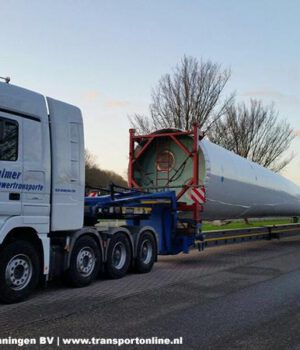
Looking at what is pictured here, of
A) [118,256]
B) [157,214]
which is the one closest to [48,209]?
[118,256]

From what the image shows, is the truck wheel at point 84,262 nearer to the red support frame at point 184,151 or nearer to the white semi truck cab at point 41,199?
the white semi truck cab at point 41,199

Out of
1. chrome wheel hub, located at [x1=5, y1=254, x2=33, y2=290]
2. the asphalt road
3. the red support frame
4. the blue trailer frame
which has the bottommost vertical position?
the asphalt road

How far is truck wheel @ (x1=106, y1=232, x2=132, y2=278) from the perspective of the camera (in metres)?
9.74

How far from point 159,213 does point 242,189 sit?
3710mm

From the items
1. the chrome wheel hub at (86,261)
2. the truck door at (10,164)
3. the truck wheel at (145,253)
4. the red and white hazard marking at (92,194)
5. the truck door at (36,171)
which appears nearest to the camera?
the truck door at (10,164)

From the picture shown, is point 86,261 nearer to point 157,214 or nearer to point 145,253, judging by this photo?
point 145,253

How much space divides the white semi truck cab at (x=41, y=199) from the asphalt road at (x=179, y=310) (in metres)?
0.43

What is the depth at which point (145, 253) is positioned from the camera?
11.1 meters

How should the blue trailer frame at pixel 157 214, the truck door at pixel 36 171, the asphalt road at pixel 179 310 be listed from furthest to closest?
the blue trailer frame at pixel 157 214, the truck door at pixel 36 171, the asphalt road at pixel 179 310

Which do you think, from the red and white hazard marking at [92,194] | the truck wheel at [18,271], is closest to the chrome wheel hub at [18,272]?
the truck wheel at [18,271]

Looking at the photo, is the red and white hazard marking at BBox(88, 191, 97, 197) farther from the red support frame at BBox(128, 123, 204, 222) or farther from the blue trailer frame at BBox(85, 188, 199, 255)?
the red support frame at BBox(128, 123, 204, 222)

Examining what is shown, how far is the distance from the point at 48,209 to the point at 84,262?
139cm

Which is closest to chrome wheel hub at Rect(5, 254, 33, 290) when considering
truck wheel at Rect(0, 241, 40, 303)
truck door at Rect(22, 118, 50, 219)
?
truck wheel at Rect(0, 241, 40, 303)

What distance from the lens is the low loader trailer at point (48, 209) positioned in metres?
7.45
